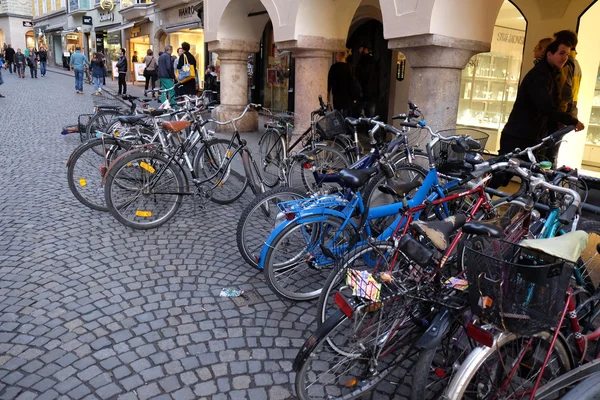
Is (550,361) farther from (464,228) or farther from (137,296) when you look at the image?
(137,296)

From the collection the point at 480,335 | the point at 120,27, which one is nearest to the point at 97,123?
the point at 480,335

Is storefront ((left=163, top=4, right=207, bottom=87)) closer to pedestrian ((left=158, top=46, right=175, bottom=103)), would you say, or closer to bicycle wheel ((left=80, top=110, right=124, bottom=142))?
pedestrian ((left=158, top=46, right=175, bottom=103))

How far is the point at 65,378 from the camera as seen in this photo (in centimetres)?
257

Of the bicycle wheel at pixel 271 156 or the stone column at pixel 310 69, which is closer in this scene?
the bicycle wheel at pixel 271 156

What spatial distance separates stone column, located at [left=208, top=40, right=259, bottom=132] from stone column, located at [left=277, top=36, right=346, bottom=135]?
283 cm

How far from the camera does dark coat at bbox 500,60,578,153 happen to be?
169 inches

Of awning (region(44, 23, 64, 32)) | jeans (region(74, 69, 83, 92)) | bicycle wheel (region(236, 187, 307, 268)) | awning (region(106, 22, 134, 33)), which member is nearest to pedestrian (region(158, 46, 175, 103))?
jeans (region(74, 69, 83, 92))

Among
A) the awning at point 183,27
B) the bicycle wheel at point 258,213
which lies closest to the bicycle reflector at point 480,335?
the bicycle wheel at point 258,213

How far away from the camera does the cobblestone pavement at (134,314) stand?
8.41ft

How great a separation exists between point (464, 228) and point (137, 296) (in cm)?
243

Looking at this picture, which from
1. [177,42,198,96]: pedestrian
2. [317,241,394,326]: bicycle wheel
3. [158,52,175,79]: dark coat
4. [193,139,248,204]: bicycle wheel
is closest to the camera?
[317,241,394,326]: bicycle wheel

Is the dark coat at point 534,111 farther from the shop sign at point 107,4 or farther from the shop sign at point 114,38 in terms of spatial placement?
the shop sign at point 107,4

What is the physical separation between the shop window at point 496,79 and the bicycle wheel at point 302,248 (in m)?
5.94

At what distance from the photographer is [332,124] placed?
5652 millimetres
